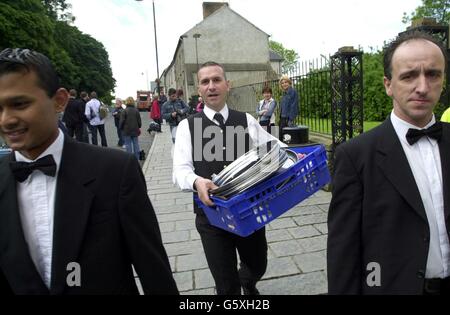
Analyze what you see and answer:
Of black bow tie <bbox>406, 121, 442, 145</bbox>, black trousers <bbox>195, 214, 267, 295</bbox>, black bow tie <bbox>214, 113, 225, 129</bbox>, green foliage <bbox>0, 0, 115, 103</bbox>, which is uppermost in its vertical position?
green foliage <bbox>0, 0, 115, 103</bbox>

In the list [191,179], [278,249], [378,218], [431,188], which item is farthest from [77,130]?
[431,188]

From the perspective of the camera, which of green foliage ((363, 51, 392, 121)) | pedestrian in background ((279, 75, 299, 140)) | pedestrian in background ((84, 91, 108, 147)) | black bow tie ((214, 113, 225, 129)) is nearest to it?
black bow tie ((214, 113, 225, 129))

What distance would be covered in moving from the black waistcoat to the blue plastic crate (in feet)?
1.17

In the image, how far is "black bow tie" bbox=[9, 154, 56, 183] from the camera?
1.53 metres

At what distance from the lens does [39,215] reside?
1.59 metres

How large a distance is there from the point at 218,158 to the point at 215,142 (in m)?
0.14

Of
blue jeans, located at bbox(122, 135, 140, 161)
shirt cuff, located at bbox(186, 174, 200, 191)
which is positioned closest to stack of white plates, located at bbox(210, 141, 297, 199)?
shirt cuff, located at bbox(186, 174, 200, 191)

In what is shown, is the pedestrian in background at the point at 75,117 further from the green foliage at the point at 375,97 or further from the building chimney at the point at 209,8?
the building chimney at the point at 209,8

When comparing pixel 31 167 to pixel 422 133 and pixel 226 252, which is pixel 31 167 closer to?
pixel 226 252

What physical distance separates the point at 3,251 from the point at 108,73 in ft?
194

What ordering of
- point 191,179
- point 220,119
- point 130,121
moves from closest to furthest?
point 191,179
point 220,119
point 130,121

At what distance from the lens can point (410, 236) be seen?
5.62 ft

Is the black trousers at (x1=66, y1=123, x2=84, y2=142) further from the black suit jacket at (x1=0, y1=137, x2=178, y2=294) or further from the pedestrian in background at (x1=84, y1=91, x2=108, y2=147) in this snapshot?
the black suit jacket at (x1=0, y1=137, x2=178, y2=294)
